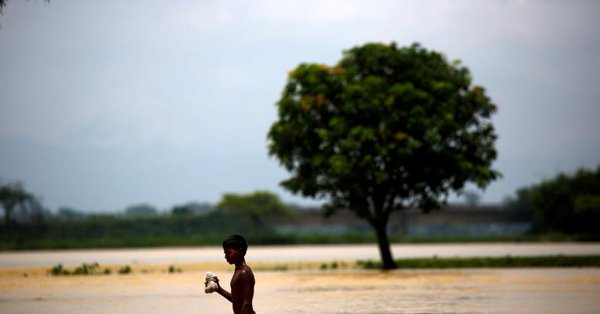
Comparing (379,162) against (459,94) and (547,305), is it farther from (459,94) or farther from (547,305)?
Answer: (547,305)

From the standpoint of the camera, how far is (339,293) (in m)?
28.3

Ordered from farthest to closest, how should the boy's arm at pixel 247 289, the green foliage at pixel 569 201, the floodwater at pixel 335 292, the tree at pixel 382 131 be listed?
the green foliage at pixel 569 201 < the tree at pixel 382 131 < the floodwater at pixel 335 292 < the boy's arm at pixel 247 289

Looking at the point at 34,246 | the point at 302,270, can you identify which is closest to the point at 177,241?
the point at 34,246

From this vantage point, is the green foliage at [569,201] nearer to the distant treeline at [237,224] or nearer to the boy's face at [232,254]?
the distant treeline at [237,224]

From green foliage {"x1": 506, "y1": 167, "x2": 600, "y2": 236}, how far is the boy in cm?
8728

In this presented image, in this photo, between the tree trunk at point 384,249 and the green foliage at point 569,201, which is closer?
Answer: the tree trunk at point 384,249

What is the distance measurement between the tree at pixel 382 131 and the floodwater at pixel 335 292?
389 centimetres

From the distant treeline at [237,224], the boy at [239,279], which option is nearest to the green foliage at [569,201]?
the distant treeline at [237,224]

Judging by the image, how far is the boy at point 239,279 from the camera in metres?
11.5

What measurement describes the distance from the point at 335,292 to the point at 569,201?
77.9m

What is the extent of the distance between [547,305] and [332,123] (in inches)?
771

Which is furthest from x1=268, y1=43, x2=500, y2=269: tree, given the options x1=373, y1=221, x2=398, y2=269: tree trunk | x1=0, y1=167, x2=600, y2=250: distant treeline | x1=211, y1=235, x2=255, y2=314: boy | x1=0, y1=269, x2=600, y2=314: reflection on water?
x1=0, y1=167, x2=600, y2=250: distant treeline

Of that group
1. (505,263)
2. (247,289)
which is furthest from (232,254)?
(505,263)

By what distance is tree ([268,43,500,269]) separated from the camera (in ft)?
135
